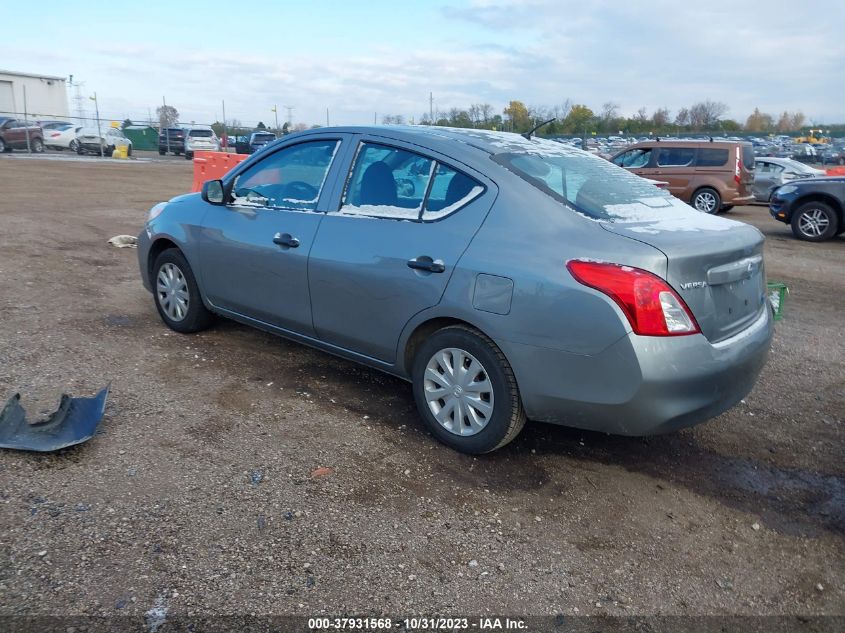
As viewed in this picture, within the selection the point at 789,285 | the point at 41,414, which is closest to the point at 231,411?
the point at 41,414

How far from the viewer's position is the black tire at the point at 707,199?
16.0 meters

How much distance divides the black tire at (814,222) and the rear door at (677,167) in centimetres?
352

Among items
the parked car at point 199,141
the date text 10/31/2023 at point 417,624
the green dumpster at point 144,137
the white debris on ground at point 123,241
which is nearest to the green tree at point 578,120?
the parked car at point 199,141

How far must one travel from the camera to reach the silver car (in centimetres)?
320

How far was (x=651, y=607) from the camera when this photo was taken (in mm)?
2678

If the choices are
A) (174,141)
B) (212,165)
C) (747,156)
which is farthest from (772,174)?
(174,141)

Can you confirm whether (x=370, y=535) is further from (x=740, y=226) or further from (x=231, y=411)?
(x=740, y=226)

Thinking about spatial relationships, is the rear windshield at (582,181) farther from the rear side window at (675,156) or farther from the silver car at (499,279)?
the rear side window at (675,156)

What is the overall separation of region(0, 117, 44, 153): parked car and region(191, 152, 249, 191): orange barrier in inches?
918

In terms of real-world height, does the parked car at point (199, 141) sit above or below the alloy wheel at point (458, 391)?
above

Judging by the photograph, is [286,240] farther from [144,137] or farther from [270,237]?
[144,137]

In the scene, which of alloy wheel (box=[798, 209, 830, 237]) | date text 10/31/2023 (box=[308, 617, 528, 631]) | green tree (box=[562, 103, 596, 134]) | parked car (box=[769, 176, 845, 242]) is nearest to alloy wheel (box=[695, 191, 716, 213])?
parked car (box=[769, 176, 845, 242])

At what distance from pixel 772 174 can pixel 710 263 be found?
731 inches

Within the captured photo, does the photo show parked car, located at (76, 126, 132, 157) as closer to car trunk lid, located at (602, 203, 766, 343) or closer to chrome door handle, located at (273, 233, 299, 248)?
chrome door handle, located at (273, 233, 299, 248)
